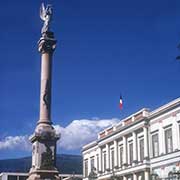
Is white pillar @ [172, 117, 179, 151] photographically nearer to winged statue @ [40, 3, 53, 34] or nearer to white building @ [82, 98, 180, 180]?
white building @ [82, 98, 180, 180]

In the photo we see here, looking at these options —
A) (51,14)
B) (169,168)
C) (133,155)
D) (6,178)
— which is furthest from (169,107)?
(6,178)

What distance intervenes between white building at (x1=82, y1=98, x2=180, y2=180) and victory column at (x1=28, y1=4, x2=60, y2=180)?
1705 cm

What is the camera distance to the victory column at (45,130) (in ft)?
129

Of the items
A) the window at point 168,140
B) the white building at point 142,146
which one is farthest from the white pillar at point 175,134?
the window at point 168,140

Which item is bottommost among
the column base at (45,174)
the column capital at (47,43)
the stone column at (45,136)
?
the column base at (45,174)

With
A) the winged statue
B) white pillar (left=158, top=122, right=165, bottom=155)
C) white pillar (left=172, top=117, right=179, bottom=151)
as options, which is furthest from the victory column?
white pillar (left=158, top=122, right=165, bottom=155)

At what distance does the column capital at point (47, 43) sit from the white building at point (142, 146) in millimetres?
16770

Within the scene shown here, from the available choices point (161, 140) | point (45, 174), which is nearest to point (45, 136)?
point (45, 174)

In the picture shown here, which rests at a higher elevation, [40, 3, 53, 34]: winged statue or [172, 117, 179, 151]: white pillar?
[40, 3, 53, 34]: winged statue

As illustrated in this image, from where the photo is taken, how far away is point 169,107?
55.0 metres

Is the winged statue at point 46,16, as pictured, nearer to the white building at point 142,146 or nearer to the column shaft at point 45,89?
the column shaft at point 45,89

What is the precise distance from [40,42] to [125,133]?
83.1ft

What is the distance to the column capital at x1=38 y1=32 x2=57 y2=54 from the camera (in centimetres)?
4353

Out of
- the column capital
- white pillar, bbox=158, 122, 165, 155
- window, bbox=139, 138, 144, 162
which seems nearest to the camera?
the column capital
